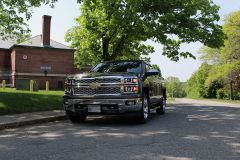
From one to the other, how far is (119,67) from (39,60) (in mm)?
42776

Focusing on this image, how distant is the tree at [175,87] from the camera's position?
514 feet

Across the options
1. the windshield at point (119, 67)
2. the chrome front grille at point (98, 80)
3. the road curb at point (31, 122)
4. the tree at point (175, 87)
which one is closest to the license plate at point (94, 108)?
the chrome front grille at point (98, 80)

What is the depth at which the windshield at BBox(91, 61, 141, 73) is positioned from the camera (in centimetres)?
1216

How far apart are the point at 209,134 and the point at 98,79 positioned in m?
3.44

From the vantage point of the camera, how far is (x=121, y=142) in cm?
786

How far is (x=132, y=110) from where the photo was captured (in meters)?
10.6

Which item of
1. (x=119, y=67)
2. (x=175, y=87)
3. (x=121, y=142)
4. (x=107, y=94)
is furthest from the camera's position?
(x=175, y=87)

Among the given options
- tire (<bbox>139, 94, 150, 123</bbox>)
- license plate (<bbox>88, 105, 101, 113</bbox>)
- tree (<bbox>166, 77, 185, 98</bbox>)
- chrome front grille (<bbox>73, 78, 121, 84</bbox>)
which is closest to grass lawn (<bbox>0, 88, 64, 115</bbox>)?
chrome front grille (<bbox>73, 78, 121, 84</bbox>)

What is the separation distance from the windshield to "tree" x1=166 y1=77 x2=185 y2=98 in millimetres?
140597

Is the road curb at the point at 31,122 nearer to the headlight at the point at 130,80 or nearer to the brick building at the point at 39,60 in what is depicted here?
the headlight at the point at 130,80

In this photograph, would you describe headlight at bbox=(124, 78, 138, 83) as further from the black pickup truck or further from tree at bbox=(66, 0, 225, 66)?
tree at bbox=(66, 0, 225, 66)

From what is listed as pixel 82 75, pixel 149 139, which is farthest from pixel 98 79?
pixel 149 139

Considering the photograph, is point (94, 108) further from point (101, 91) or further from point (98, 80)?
point (98, 80)

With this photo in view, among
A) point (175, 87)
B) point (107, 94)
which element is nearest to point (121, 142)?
point (107, 94)
